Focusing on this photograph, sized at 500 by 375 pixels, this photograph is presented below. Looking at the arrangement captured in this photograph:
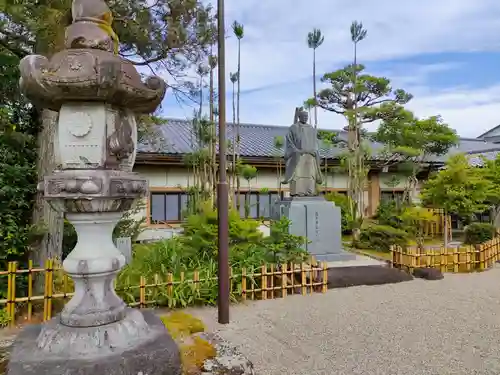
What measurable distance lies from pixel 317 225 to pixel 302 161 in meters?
1.68

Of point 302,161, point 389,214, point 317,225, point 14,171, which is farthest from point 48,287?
point 389,214

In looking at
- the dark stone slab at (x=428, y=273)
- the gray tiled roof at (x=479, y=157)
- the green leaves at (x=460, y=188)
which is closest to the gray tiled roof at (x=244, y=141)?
the gray tiled roof at (x=479, y=157)

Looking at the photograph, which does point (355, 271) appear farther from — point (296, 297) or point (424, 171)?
point (424, 171)

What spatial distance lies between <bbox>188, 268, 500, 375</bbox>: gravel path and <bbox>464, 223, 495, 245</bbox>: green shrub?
5971 mm

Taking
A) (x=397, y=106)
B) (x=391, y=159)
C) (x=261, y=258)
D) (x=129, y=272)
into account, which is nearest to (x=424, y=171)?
(x=391, y=159)

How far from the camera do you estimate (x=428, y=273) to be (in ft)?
27.0

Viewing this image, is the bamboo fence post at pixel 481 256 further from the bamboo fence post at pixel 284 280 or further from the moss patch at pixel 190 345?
the moss patch at pixel 190 345

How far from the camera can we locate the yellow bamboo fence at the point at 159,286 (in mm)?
5215

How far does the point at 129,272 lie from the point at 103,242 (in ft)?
12.6

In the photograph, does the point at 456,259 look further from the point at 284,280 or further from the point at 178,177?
the point at 178,177

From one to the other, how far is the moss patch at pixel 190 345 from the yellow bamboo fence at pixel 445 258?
19.6 ft

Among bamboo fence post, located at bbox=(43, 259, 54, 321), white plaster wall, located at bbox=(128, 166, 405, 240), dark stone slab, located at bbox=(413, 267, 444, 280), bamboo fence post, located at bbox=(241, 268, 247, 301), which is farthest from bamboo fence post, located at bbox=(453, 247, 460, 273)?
bamboo fence post, located at bbox=(43, 259, 54, 321)

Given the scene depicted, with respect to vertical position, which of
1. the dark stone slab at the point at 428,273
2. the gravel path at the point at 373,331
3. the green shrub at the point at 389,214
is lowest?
the gravel path at the point at 373,331

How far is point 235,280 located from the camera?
664 centimetres
